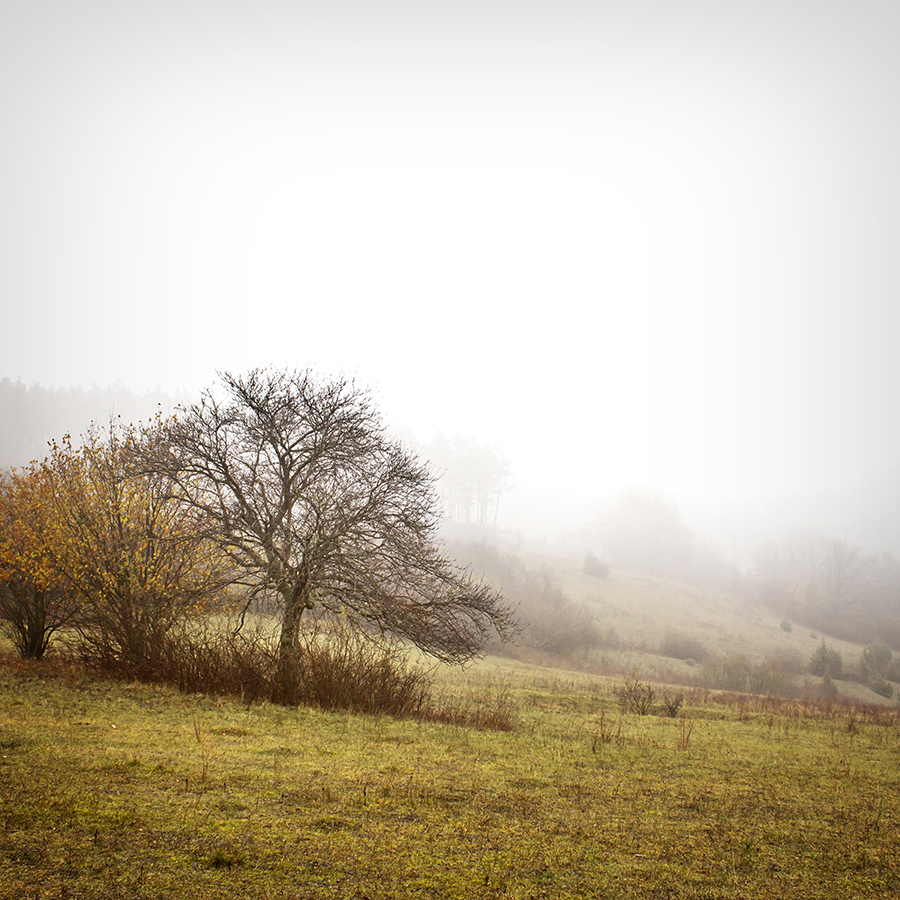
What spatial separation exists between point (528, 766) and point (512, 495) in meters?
131

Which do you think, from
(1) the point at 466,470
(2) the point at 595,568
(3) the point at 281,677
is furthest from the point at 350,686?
(1) the point at 466,470

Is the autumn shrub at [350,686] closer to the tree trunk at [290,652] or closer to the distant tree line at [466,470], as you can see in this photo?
the tree trunk at [290,652]

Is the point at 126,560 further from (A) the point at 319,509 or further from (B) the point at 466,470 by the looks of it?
(B) the point at 466,470

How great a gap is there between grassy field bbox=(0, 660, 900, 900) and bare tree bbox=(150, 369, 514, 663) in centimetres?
278

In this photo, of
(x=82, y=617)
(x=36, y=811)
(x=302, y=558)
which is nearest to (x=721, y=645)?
(x=302, y=558)

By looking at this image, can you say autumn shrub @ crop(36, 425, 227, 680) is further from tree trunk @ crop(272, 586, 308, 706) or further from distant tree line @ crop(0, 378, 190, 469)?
distant tree line @ crop(0, 378, 190, 469)

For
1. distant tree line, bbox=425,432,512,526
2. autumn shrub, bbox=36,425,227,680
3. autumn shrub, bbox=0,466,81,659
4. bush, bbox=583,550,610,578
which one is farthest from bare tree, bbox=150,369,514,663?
distant tree line, bbox=425,432,512,526

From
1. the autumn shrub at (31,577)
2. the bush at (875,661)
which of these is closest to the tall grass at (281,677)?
the autumn shrub at (31,577)

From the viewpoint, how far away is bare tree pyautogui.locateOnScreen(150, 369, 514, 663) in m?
12.4

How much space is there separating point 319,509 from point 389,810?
8.19 m

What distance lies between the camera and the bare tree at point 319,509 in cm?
1237

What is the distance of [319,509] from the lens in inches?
497

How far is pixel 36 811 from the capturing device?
4027 millimetres

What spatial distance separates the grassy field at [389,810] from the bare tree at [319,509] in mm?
2781
